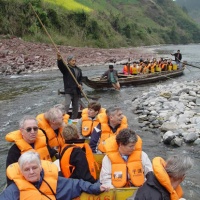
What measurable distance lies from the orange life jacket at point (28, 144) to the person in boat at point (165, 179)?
2.12m

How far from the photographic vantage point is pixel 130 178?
4.31m

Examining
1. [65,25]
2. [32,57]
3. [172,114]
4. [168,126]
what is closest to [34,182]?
[168,126]

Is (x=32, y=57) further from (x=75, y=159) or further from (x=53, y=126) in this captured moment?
(x=75, y=159)

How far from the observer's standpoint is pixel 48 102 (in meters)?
14.5

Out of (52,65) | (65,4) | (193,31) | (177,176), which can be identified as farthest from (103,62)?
(193,31)

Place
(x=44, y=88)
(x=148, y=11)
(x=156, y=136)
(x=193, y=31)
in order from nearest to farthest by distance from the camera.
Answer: (x=156, y=136) < (x=44, y=88) < (x=148, y=11) < (x=193, y=31)

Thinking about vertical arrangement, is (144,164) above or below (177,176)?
below

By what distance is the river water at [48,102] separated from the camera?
7.65 meters

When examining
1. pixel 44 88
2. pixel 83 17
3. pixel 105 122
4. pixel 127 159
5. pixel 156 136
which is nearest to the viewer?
pixel 127 159

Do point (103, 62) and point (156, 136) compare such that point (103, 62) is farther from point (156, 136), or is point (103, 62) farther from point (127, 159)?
point (127, 159)

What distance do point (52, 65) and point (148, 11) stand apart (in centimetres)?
8575

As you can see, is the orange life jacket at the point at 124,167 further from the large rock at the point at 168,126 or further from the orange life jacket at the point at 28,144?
the large rock at the point at 168,126

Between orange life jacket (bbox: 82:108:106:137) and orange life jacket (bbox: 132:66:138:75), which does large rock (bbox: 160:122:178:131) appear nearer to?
orange life jacket (bbox: 82:108:106:137)

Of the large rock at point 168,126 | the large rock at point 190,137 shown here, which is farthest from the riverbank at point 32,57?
the large rock at point 190,137
